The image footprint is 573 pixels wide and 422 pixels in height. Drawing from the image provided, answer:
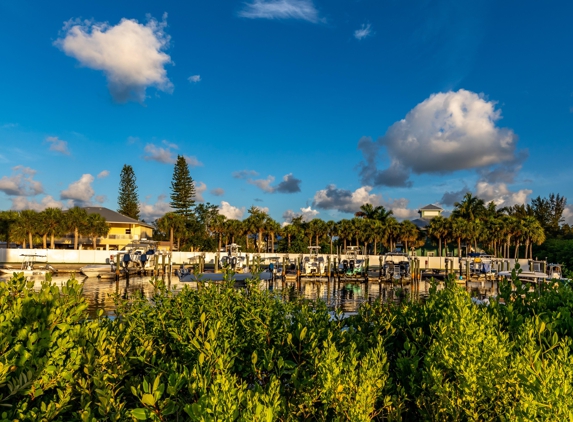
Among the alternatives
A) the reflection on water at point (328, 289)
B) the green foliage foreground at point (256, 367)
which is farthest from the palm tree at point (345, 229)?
the green foliage foreground at point (256, 367)

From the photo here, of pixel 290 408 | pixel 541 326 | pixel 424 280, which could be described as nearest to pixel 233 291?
pixel 290 408

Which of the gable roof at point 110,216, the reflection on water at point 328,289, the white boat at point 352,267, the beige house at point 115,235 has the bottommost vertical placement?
the reflection on water at point 328,289

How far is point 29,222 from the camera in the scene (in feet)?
205

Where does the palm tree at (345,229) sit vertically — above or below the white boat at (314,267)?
above

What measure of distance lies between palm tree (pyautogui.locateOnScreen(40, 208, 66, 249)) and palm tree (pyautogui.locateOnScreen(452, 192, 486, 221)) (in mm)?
69664

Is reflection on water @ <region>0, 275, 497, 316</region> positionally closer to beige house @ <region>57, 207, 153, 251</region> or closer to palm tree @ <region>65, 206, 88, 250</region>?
palm tree @ <region>65, 206, 88, 250</region>

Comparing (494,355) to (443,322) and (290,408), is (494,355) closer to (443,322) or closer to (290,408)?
(443,322)

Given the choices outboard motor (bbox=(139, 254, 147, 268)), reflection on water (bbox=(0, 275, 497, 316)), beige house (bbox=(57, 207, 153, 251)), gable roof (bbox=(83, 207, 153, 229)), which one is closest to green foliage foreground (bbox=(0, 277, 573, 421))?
reflection on water (bbox=(0, 275, 497, 316))

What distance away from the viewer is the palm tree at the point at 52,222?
6281 cm

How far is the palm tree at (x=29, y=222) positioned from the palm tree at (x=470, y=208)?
73.1 m

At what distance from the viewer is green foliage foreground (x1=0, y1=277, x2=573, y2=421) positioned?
9.68 feet

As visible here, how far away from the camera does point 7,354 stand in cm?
342

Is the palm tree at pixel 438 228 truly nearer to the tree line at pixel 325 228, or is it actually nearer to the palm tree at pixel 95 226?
the tree line at pixel 325 228

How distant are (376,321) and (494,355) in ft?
7.23
